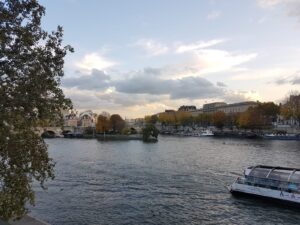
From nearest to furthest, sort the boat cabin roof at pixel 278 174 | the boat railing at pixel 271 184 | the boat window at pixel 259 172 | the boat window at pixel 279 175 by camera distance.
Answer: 1. the boat railing at pixel 271 184
2. the boat cabin roof at pixel 278 174
3. the boat window at pixel 279 175
4. the boat window at pixel 259 172

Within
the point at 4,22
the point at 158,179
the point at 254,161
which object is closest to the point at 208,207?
the point at 158,179

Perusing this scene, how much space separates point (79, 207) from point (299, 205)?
20653 mm

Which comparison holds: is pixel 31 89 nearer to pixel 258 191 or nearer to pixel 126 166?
pixel 258 191

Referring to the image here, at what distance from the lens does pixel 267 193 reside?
142ft

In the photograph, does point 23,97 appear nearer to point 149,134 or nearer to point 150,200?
point 150,200

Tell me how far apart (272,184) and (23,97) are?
34.3 m

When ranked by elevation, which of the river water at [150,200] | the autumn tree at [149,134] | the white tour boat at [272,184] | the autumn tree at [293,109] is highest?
the autumn tree at [293,109]

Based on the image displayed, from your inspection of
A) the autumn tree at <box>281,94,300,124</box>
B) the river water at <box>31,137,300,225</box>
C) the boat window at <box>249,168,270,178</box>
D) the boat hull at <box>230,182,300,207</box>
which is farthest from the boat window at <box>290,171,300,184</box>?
the autumn tree at <box>281,94,300,124</box>

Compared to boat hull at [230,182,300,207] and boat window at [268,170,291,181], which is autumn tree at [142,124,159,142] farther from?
boat window at [268,170,291,181]

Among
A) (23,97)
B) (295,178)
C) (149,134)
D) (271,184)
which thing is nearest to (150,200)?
(271,184)

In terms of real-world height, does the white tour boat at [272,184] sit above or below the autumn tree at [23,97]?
below

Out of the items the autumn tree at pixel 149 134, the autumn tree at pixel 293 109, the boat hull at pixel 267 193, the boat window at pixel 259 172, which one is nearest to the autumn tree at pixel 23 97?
the boat hull at pixel 267 193

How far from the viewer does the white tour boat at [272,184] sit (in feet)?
136

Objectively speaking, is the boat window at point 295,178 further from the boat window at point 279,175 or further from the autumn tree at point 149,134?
the autumn tree at point 149,134
